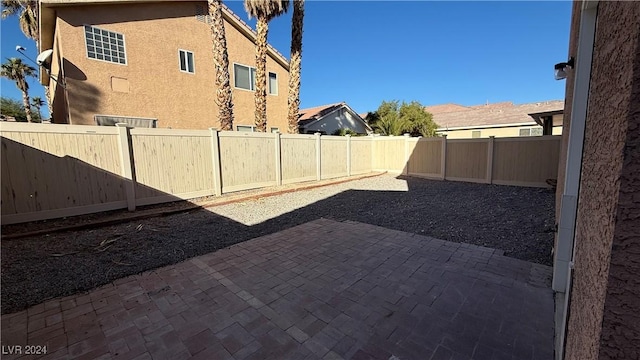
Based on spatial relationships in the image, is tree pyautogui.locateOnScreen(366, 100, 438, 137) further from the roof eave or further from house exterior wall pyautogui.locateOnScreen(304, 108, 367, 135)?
the roof eave

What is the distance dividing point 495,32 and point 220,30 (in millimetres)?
13088

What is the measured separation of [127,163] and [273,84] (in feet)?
36.2

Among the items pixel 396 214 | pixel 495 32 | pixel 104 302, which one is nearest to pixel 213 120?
pixel 396 214

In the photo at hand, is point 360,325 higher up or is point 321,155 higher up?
point 321,155


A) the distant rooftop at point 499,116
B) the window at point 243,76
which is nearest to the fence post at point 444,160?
the window at point 243,76

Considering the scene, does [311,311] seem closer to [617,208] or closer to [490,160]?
[617,208]

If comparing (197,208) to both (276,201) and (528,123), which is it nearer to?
(276,201)

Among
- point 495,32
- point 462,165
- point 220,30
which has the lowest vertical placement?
point 462,165

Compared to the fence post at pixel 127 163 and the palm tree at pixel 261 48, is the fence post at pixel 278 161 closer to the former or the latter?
the palm tree at pixel 261 48

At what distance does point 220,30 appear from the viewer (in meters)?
9.64

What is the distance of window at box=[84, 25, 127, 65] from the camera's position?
1035 centimetres

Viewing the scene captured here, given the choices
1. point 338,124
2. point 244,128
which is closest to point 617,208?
point 244,128

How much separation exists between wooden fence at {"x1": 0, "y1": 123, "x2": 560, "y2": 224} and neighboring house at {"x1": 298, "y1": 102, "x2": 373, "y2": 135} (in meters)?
5.77

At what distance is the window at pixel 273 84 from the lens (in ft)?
52.5
